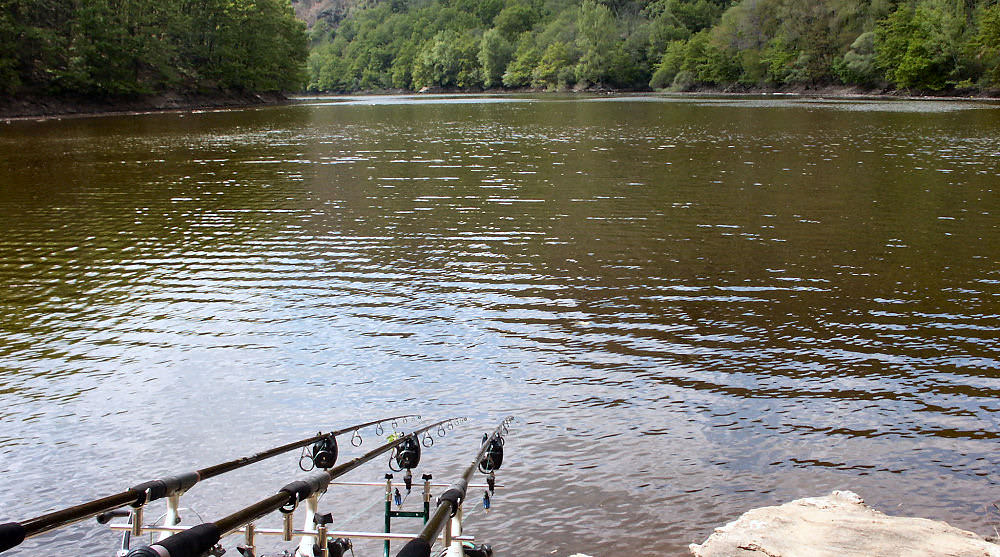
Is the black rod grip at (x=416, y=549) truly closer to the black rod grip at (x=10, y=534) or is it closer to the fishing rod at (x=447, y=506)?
the fishing rod at (x=447, y=506)

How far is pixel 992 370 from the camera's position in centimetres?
1104

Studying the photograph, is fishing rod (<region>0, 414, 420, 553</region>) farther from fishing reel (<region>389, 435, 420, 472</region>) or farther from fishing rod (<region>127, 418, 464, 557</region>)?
fishing reel (<region>389, 435, 420, 472</region>)

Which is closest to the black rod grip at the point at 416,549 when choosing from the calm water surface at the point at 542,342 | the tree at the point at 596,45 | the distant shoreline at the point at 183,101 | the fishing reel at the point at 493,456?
the fishing reel at the point at 493,456

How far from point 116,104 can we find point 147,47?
30.7 ft

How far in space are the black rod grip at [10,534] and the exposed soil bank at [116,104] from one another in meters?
86.1

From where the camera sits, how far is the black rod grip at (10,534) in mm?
3301

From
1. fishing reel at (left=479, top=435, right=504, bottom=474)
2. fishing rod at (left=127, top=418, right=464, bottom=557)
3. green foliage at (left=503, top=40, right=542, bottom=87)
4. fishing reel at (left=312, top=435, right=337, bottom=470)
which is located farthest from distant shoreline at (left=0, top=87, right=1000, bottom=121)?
fishing rod at (left=127, top=418, right=464, bottom=557)

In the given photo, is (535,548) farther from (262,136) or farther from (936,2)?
(936,2)

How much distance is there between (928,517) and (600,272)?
9945 mm

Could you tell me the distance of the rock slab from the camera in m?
6.14

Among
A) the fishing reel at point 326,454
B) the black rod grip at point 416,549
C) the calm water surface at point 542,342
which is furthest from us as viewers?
the calm water surface at point 542,342

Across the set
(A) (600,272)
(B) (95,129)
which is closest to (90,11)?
(B) (95,129)

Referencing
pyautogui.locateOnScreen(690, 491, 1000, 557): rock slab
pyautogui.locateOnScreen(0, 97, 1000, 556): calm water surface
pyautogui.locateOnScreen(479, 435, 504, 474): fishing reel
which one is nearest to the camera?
pyautogui.locateOnScreen(690, 491, 1000, 557): rock slab

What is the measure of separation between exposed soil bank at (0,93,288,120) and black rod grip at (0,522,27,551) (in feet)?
→ 283
